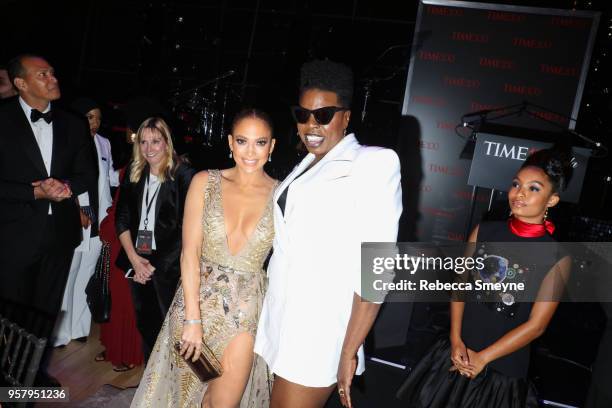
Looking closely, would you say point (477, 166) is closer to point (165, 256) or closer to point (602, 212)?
point (165, 256)

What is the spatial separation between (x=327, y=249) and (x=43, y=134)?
2.20 metres

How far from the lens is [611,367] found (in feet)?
6.50

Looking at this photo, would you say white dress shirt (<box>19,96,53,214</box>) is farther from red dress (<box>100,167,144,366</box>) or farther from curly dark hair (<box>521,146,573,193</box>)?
curly dark hair (<box>521,146,573,193</box>)

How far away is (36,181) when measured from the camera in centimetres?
264

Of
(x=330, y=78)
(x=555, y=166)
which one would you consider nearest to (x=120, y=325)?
(x=330, y=78)

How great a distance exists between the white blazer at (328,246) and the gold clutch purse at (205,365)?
414mm

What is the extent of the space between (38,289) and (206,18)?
6932 millimetres

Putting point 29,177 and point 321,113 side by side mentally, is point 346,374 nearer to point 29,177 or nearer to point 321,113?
point 321,113

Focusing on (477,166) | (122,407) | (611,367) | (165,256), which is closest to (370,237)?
(611,367)

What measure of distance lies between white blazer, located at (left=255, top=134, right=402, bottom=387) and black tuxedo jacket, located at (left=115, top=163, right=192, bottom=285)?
1.39 m

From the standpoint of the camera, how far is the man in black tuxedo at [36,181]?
260 cm

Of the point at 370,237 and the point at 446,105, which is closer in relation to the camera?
the point at 370,237

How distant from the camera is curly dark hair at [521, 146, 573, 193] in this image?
207cm

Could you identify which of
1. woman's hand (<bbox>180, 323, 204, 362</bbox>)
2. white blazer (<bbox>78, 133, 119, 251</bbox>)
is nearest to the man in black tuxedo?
white blazer (<bbox>78, 133, 119, 251</bbox>)
